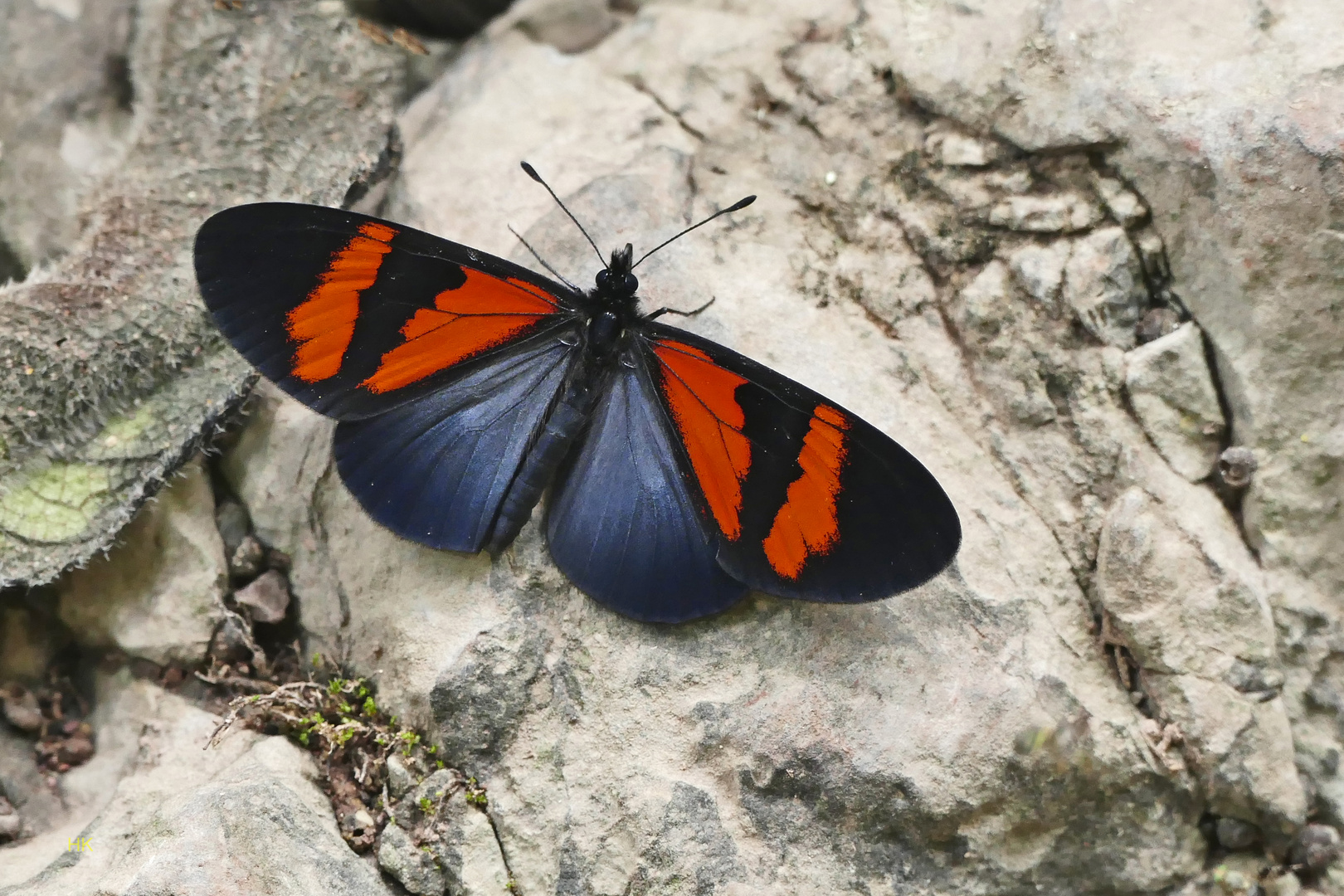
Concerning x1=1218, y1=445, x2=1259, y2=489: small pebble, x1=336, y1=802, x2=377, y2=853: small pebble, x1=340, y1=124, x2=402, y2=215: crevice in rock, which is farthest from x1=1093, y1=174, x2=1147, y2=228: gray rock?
x1=336, y1=802, x2=377, y2=853: small pebble

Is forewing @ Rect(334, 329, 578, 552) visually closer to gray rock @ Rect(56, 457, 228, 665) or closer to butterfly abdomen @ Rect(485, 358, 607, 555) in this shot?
butterfly abdomen @ Rect(485, 358, 607, 555)

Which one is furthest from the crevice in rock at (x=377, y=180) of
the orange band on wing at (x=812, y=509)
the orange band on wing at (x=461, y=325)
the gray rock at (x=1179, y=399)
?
the gray rock at (x=1179, y=399)

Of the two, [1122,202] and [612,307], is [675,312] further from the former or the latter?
[1122,202]

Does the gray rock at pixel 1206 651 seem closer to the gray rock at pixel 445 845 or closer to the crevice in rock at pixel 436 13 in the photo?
the gray rock at pixel 445 845

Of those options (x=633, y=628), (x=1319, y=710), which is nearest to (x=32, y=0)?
(x=633, y=628)

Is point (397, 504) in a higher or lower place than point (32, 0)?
lower

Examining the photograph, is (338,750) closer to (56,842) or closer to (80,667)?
(56,842)

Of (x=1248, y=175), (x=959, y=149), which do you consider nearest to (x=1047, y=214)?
(x=959, y=149)
